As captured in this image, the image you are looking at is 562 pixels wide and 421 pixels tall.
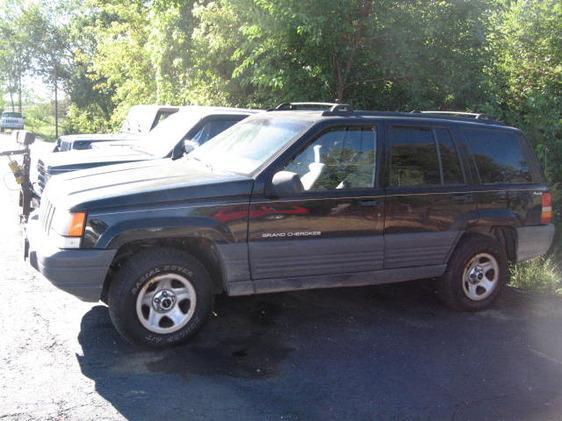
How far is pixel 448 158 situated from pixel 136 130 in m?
7.94

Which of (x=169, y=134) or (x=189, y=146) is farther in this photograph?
(x=169, y=134)

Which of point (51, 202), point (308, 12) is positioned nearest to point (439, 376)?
point (51, 202)

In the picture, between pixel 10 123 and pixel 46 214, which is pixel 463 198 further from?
pixel 10 123

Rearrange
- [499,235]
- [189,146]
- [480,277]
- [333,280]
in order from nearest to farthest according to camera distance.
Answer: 1. [333,280]
2. [480,277]
3. [499,235]
4. [189,146]

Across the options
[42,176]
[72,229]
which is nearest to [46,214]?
[72,229]

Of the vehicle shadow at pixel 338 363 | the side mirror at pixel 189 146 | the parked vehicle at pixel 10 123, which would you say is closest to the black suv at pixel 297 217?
the vehicle shadow at pixel 338 363

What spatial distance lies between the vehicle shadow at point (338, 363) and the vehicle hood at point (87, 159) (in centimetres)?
268

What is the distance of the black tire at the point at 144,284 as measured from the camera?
4.29 metres

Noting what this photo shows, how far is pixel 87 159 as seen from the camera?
25.1 feet

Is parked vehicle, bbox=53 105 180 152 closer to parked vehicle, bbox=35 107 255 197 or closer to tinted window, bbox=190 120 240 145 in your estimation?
parked vehicle, bbox=35 107 255 197

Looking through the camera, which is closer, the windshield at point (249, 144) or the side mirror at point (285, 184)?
the side mirror at point (285, 184)

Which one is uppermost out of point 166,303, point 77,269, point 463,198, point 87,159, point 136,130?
point 136,130

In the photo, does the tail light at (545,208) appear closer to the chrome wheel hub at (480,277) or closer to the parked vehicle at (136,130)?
the chrome wheel hub at (480,277)

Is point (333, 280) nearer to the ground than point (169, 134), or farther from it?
nearer to the ground
